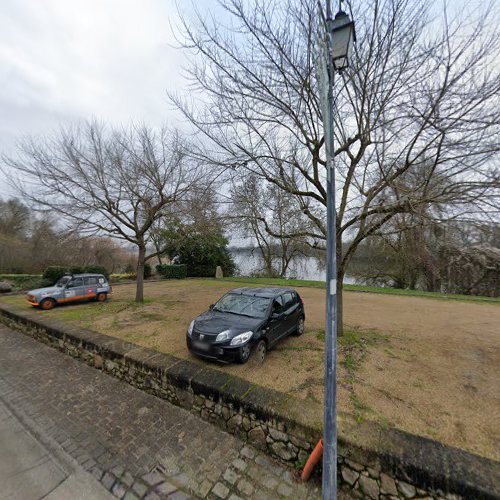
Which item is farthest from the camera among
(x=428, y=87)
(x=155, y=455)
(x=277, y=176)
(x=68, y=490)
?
(x=277, y=176)

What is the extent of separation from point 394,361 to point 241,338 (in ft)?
9.97

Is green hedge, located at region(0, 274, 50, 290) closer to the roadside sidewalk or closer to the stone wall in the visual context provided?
the stone wall

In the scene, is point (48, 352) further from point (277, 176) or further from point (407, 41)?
point (407, 41)

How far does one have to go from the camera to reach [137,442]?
307 cm

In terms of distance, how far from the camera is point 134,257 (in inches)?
907

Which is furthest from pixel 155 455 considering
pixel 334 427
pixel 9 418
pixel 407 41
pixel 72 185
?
pixel 72 185

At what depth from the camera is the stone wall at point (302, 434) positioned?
2.04 meters

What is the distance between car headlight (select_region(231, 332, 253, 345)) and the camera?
400cm

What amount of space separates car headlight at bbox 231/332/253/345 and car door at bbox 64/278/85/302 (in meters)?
8.19

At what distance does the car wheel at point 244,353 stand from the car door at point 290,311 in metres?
1.36

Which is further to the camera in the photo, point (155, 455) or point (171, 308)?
point (171, 308)

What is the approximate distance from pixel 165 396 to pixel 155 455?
3.41 ft

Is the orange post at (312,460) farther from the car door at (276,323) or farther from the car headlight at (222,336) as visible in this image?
the car door at (276,323)

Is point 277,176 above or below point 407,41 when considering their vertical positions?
below
